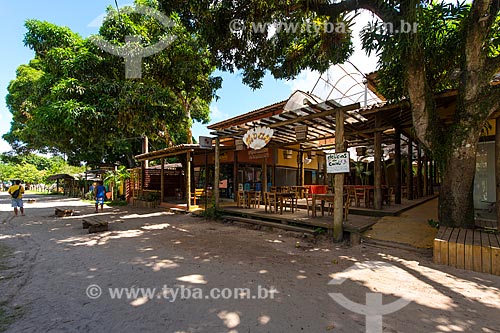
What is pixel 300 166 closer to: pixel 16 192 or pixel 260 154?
pixel 260 154

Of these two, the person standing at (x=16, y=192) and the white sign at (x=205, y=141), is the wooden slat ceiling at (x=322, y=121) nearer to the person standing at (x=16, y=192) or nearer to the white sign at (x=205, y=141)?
the white sign at (x=205, y=141)

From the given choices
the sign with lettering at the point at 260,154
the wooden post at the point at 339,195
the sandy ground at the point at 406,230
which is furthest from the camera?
the sign with lettering at the point at 260,154

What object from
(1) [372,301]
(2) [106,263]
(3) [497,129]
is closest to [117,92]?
(2) [106,263]

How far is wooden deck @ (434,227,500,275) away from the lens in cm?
365

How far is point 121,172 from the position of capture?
1802 cm

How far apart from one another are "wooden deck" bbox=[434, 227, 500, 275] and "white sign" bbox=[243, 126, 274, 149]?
469cm

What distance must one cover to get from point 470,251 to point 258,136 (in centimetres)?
542

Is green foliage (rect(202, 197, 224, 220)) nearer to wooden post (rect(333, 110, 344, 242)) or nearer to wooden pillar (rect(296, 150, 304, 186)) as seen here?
wooden post (rect(333, 110, 344, 242))

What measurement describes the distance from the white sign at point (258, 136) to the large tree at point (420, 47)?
2.43m

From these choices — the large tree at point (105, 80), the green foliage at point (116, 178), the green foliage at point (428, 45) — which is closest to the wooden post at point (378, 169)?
the green foliage at point (428, 45)

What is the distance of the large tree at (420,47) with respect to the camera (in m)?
4.41

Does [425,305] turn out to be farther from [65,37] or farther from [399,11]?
[65,37]

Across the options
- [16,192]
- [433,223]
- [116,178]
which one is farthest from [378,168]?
[116,178]

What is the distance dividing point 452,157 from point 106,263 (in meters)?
7.10
